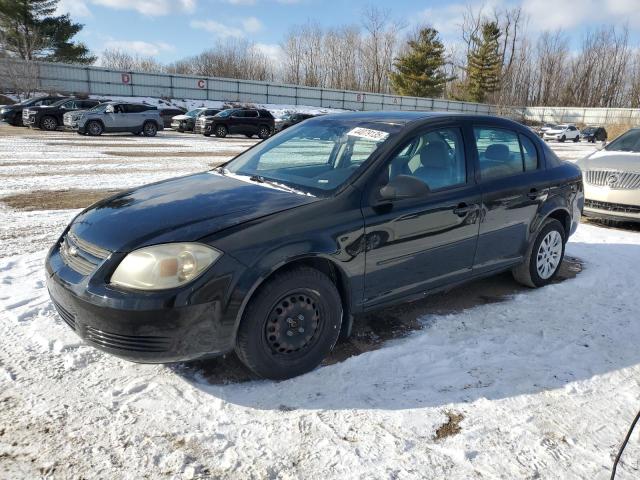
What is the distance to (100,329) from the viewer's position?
2.70m

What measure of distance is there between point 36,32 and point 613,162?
159 ft

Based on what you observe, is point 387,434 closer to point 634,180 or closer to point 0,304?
point 0,304

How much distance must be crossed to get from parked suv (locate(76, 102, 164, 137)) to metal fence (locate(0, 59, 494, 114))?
596 inches

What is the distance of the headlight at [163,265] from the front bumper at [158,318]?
49 millimetres

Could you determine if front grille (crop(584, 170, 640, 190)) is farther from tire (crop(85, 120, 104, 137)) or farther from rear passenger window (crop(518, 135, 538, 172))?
tire (crop(85, 120, 104, 137))

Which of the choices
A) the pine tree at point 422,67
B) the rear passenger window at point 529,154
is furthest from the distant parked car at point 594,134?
the rear passenger window at point 529,154

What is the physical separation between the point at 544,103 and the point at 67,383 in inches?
3332

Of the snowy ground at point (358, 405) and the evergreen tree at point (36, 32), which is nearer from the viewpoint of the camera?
the snowy ground at point (358, 405)

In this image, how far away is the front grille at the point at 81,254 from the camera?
2.81m

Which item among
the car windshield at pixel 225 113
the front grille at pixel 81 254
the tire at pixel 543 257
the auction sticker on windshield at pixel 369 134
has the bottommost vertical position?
the tire at pixel 543 257

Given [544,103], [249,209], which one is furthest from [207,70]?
[249,209]

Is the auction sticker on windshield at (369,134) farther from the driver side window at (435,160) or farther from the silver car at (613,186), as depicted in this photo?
the silver car at (613,186)

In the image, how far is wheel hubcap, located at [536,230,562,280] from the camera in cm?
477

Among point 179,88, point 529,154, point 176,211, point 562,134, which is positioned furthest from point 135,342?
point 179,88
